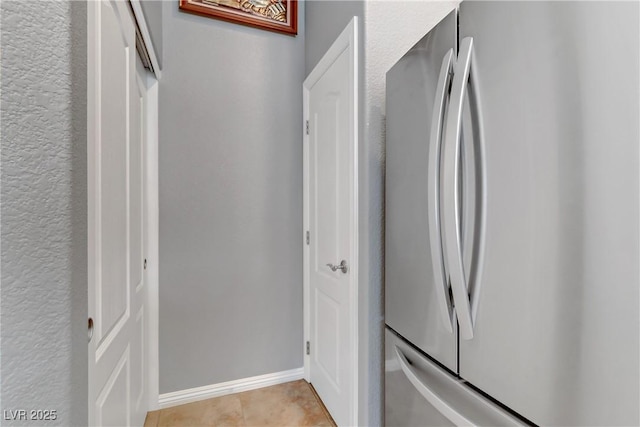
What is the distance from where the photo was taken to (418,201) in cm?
97

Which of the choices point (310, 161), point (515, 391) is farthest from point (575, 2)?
point (310, 161)

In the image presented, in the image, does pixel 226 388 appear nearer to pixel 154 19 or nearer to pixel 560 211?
pixel 560 211

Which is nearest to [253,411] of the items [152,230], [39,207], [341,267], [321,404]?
[321,404]

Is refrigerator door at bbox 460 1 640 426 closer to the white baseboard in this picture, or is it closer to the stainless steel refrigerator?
the stainless steel refrigerator

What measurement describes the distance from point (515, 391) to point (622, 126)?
55 centimetres

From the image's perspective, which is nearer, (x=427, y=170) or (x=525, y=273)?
(x=525, y=273)

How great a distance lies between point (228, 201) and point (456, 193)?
5.21 ft

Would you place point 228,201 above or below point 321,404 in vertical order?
above

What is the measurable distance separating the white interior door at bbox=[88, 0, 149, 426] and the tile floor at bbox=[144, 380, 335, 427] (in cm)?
44

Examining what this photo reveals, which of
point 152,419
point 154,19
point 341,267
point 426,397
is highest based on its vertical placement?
point 154,19

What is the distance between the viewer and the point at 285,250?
2.15 meters

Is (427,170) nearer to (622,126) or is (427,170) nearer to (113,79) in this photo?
(622,126)

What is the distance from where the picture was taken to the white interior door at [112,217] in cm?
81

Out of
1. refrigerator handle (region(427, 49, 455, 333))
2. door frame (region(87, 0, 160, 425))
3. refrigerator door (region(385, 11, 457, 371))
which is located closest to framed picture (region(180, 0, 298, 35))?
door frame (region(87, 0, 160, 425))
